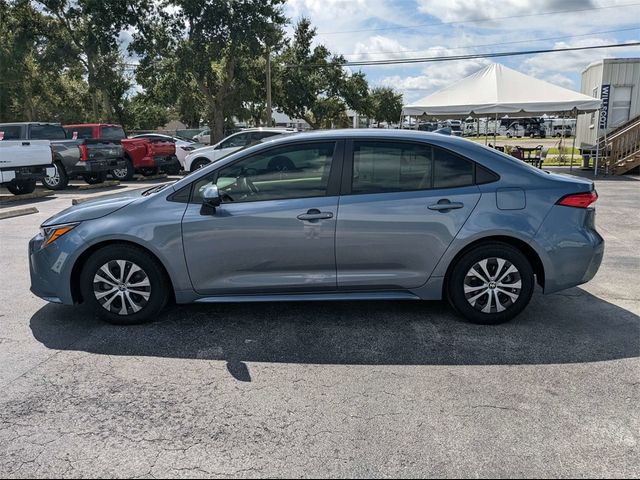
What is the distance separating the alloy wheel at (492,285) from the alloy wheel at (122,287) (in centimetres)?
266

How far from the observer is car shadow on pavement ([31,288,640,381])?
3998 mm

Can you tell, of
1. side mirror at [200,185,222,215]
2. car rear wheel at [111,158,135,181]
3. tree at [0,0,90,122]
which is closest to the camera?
side mirror at [200,185,222,215]

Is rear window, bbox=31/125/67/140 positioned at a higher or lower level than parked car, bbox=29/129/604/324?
higher

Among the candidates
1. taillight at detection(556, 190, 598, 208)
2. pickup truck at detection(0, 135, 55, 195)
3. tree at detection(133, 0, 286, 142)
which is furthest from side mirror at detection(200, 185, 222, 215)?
tree at detection(133, 0, 286, 142)

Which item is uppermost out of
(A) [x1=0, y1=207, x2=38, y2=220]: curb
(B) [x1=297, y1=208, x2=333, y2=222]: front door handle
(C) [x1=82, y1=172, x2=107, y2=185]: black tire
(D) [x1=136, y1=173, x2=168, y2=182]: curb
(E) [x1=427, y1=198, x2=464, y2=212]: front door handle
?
(E) [x1=427, y1=198, x2=464, y2=212]: front door handle

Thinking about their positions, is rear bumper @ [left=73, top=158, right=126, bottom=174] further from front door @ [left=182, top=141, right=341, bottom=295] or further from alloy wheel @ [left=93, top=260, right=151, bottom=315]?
front door @ [left=182, top=141, right=341, bottom=295]

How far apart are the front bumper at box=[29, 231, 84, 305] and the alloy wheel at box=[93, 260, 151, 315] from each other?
23 centimetres

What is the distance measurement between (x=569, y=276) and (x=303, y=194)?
2301 mm

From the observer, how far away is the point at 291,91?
1470 inches

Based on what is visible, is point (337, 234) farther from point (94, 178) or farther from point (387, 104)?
point (387, 104)

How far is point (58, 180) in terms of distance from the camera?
15023 millimetres

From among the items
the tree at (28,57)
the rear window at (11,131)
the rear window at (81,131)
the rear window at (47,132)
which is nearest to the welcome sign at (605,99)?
the rear window at (81,131)

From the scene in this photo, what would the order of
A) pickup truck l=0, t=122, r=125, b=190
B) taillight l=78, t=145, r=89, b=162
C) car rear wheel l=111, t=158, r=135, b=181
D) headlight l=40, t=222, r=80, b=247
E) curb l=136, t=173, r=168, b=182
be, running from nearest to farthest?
headlight l=40, t=222, r=80, b=247, pickup truck l=0, t=122, r=125, b=190, taillight l=78, t=145, r=89, b=162, car rear wheel l=111, t=158, r=135, b=181, curb l=136, t=173, r=168, b=182

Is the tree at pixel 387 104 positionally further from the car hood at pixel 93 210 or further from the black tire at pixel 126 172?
the car hood at pixel 93 210
